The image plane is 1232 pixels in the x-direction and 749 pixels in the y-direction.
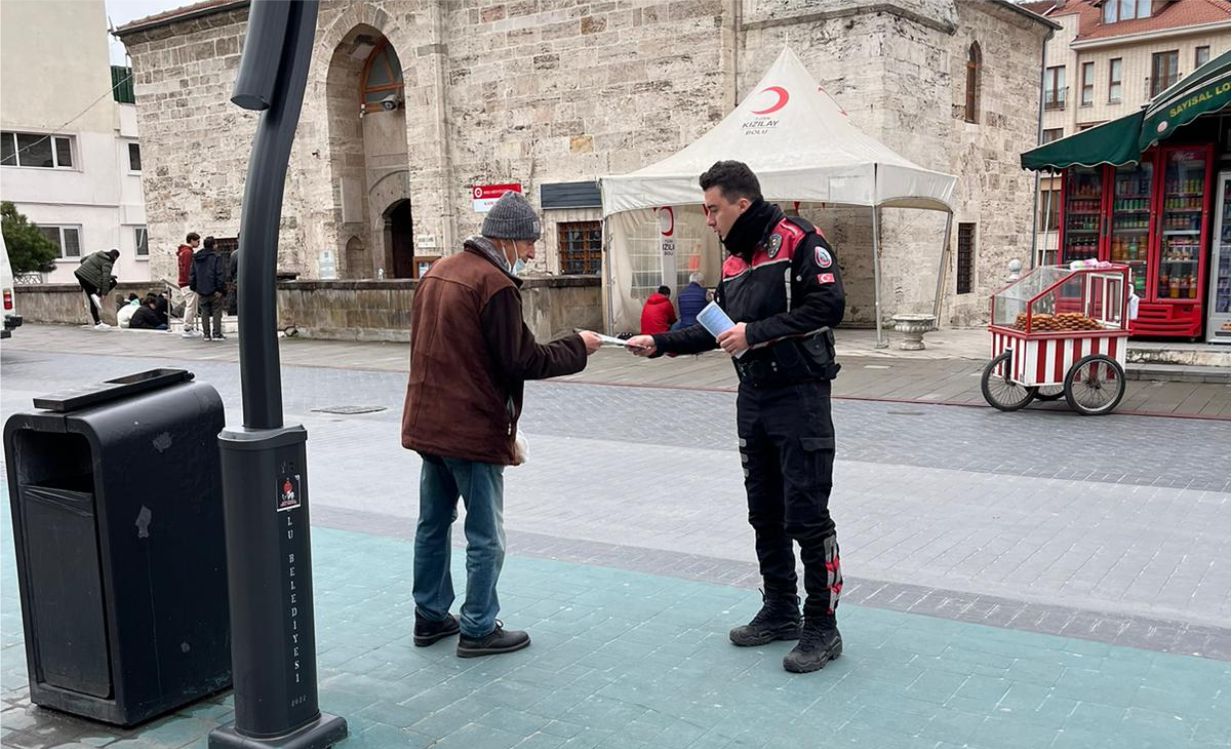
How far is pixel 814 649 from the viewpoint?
3949 mm

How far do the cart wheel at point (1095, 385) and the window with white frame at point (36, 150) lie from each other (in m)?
38.2

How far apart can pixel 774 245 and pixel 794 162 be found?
36.2ft

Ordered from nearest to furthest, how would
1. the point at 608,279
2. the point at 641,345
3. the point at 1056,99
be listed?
1. the point at 641,345
2. the point at 608,279
3. the point at 1056,99

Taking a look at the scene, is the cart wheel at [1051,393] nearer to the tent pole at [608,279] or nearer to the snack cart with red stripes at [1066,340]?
the snack cart with red stripes at [1066,340]

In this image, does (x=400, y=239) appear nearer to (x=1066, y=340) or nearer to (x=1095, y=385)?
(x=1066, y=340)

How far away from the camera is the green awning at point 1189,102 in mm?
10867

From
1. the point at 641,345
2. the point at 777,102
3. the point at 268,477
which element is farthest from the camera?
the point at 777,102

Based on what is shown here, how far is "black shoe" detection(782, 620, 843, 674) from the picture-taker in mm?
3889

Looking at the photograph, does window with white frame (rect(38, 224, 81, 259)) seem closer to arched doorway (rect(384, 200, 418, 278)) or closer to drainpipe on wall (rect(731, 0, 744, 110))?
arched doorway (rect(384, 200, 418, 278))

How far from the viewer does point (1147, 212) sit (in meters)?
12.9

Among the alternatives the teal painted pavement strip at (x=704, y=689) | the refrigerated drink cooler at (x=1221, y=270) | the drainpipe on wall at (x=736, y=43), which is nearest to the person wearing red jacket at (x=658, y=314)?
the drainpipe on wall at (x=736, y=43)

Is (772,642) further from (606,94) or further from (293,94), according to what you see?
(606,94)

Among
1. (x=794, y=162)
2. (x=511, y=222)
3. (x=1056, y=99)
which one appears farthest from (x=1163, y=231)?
(x=1056, y=99)

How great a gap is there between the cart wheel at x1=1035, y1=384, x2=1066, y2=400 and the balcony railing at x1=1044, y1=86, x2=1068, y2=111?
169 ft
